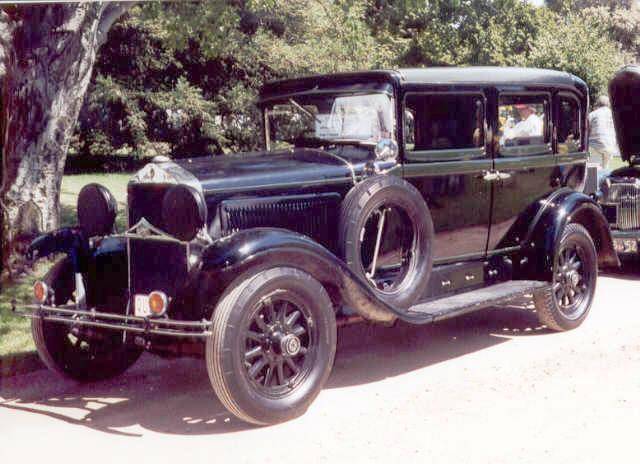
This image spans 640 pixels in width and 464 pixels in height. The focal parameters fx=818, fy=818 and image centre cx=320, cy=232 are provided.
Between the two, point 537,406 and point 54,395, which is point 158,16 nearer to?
point 54,395

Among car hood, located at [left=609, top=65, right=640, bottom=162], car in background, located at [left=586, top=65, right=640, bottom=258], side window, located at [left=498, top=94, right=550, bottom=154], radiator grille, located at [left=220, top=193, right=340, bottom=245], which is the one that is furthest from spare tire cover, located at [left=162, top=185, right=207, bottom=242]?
car hood, located at [left=609, top=65, right=640, bottom=162]

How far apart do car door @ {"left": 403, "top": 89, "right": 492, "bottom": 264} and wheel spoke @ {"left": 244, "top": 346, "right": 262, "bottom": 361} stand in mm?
1701

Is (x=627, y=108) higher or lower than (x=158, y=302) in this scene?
higher

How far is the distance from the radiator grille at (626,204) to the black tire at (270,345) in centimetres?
538

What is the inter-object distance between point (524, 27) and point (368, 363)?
24251mm

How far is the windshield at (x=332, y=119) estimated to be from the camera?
18.6ft

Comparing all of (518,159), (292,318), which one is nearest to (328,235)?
(292,318)

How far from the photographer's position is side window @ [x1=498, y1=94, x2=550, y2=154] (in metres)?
6.46

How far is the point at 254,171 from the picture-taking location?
5.12m

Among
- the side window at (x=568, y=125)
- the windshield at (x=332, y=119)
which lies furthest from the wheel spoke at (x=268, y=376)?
the side window at (x=568, y=125)

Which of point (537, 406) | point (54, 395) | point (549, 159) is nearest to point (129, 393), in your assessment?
point (54, 395)

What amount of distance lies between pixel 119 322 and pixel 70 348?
0.72 m

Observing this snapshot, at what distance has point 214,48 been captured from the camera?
11492 mm

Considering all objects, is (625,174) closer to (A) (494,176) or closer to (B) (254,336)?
(A) (494,176)
